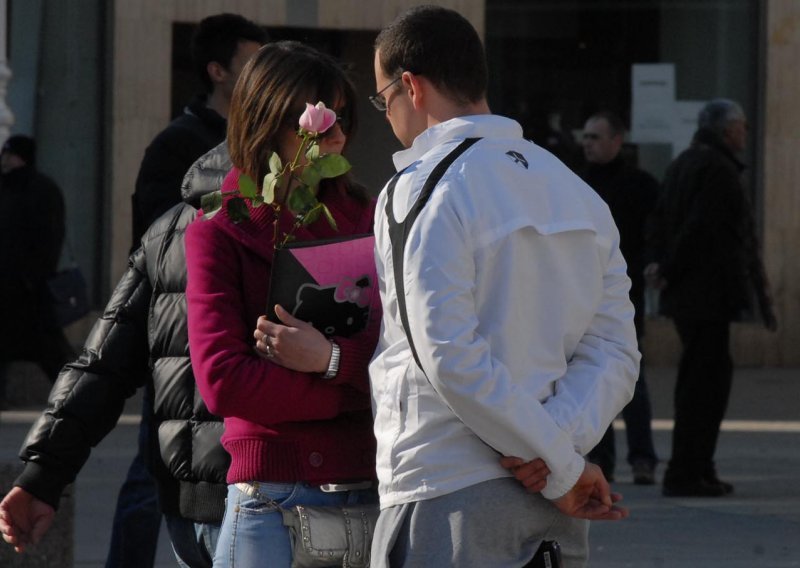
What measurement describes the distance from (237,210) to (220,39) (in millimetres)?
2271

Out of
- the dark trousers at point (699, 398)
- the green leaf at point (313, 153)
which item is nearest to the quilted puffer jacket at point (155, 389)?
the green leaf at point (313, 153)

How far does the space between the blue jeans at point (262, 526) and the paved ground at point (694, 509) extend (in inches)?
86.3

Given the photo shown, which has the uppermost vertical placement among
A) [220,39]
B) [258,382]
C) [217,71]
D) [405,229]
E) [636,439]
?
[220,39]

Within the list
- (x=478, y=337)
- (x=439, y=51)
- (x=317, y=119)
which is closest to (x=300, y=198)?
(x=317, y=119)

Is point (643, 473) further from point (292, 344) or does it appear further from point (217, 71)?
point (292, 344)

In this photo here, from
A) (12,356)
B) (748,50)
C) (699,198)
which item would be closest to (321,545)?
(699,198)

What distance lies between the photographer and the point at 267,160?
3.15 meters

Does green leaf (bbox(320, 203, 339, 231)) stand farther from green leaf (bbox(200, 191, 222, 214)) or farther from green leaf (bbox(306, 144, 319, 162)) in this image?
green leaf (bbox(200, 191, 222, 214))

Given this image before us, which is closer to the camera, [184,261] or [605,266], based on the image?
[605,266]

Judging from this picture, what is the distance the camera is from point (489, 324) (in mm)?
2738

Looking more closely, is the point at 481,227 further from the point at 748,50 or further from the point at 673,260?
the point at 748,50

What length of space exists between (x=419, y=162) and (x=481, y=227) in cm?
18

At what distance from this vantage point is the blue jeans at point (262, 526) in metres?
3.02

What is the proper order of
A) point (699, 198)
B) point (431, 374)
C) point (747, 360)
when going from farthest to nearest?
point (747, 360) < point (699, 198) < point (431, 374)
